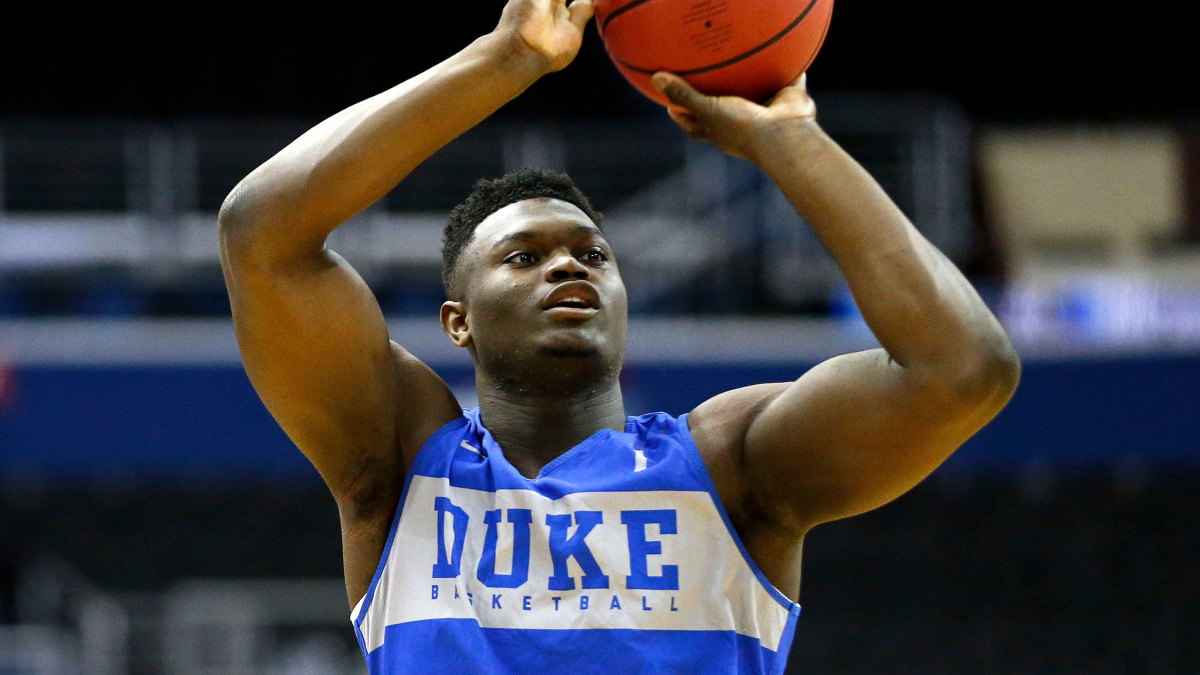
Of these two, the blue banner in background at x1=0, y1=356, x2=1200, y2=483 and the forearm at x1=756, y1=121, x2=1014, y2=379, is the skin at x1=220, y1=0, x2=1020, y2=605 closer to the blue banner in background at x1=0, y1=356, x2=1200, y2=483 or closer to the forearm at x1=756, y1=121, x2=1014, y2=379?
the forearm at x1=756, y1=121, x2=1014, y2=379

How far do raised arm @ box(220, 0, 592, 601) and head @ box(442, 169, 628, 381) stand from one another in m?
0.25

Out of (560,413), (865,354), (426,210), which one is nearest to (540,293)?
(560,413)

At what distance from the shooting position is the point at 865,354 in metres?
2.47

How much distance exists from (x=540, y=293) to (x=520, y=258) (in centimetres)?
12

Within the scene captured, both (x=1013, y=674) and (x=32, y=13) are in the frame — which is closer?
(x=1013, y=674)

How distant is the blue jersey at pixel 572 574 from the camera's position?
98.2 inches

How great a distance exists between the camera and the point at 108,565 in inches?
451

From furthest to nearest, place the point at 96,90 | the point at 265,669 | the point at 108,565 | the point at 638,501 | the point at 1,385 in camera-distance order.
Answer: the point at 96,90, the point at 108,565, the point at 265,669, the point at 1,385, the point at 638,501

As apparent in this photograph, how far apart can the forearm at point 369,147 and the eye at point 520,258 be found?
377 millimetres

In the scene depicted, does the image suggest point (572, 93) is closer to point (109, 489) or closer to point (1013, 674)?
point (109, 489)

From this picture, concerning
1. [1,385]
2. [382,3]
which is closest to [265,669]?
[1,385]

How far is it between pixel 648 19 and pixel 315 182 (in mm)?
718

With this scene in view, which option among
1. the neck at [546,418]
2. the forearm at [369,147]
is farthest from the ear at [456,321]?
the forearm at [369,147]

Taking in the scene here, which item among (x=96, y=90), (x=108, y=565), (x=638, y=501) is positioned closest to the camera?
(x=638, y=501)
